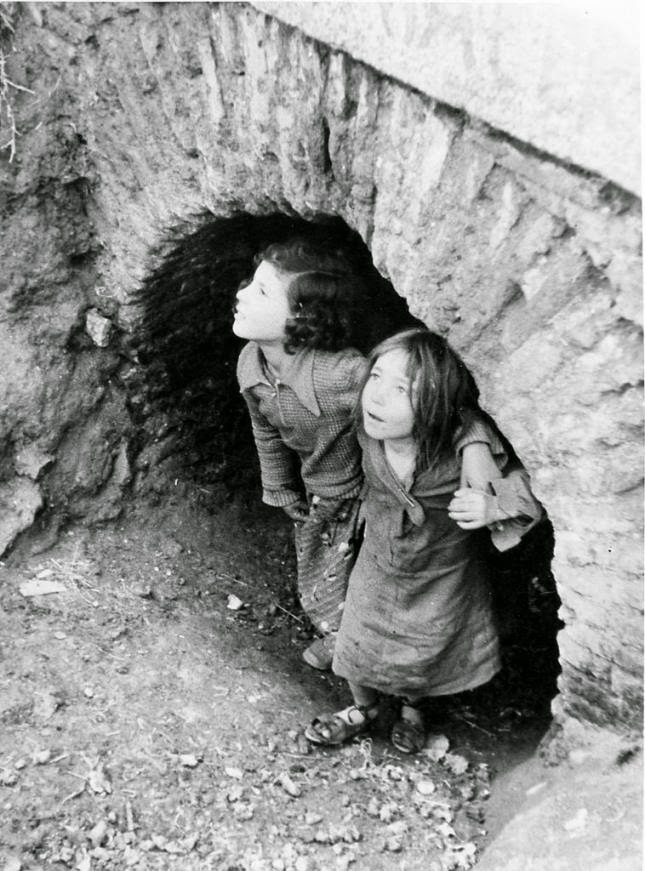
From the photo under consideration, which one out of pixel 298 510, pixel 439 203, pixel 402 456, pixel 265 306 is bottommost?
pixel 298 510

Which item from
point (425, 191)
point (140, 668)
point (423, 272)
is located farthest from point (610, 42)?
point (140, 668)

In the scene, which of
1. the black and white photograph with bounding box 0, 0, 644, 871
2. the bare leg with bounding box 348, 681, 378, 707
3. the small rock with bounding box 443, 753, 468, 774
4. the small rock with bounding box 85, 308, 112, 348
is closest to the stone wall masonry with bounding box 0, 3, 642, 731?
the black and white photograph with bounding box 0, 0, 644, 871

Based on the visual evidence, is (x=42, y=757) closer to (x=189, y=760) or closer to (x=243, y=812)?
(x=189, y=760)

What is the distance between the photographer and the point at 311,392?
2.63m

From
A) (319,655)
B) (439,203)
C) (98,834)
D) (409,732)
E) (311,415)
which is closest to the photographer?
(439,203)

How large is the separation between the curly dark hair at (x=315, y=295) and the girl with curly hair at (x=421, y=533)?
11.7 inches

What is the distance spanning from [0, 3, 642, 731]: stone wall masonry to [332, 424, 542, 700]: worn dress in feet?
1.57

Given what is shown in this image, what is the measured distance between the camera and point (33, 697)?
251 cm

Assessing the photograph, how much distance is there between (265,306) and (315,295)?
0.16 m

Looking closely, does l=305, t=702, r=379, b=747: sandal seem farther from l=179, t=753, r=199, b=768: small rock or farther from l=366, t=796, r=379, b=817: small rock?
l=179, t=753, r=199, b=768: small rock

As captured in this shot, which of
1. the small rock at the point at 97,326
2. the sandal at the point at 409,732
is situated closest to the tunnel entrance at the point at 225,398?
the small rock at the point at 97,326

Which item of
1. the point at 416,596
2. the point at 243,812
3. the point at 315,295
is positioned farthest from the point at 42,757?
the point at 315,295

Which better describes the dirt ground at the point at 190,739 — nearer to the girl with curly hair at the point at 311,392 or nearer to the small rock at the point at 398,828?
the small rock at the point at 398,828

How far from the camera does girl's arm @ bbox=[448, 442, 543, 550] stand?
84.4 inches
